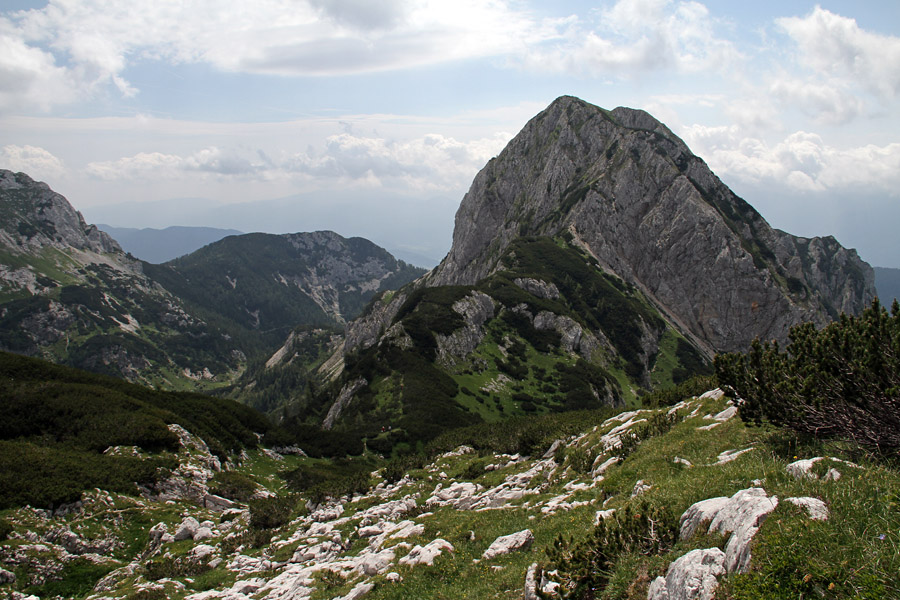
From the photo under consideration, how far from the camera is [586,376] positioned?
97.1 m

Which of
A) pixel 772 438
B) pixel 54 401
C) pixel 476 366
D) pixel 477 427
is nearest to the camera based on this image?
pixel 772 438

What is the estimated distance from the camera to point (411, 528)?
58.1 feet

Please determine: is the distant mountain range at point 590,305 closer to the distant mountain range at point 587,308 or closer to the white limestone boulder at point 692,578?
the distant mountain range at point 587,308

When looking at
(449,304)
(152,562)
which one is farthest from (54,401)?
(449,304)

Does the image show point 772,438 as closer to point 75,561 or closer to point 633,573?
point 633,573

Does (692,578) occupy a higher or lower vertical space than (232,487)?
higher

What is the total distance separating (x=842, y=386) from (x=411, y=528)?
15007 millimetres

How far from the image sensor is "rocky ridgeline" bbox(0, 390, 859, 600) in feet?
27.0

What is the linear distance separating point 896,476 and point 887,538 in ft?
9.68

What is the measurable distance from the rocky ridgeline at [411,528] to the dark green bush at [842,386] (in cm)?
161

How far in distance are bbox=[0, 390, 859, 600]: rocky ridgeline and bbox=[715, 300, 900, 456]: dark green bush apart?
5.27 ft

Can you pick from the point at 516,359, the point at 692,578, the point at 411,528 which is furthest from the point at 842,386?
the point at 516,359

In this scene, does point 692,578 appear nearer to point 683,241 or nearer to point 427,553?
point 427,553

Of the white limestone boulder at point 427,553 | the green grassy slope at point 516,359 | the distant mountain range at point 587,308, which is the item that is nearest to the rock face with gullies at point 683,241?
the distant mountain range at point 587,308
